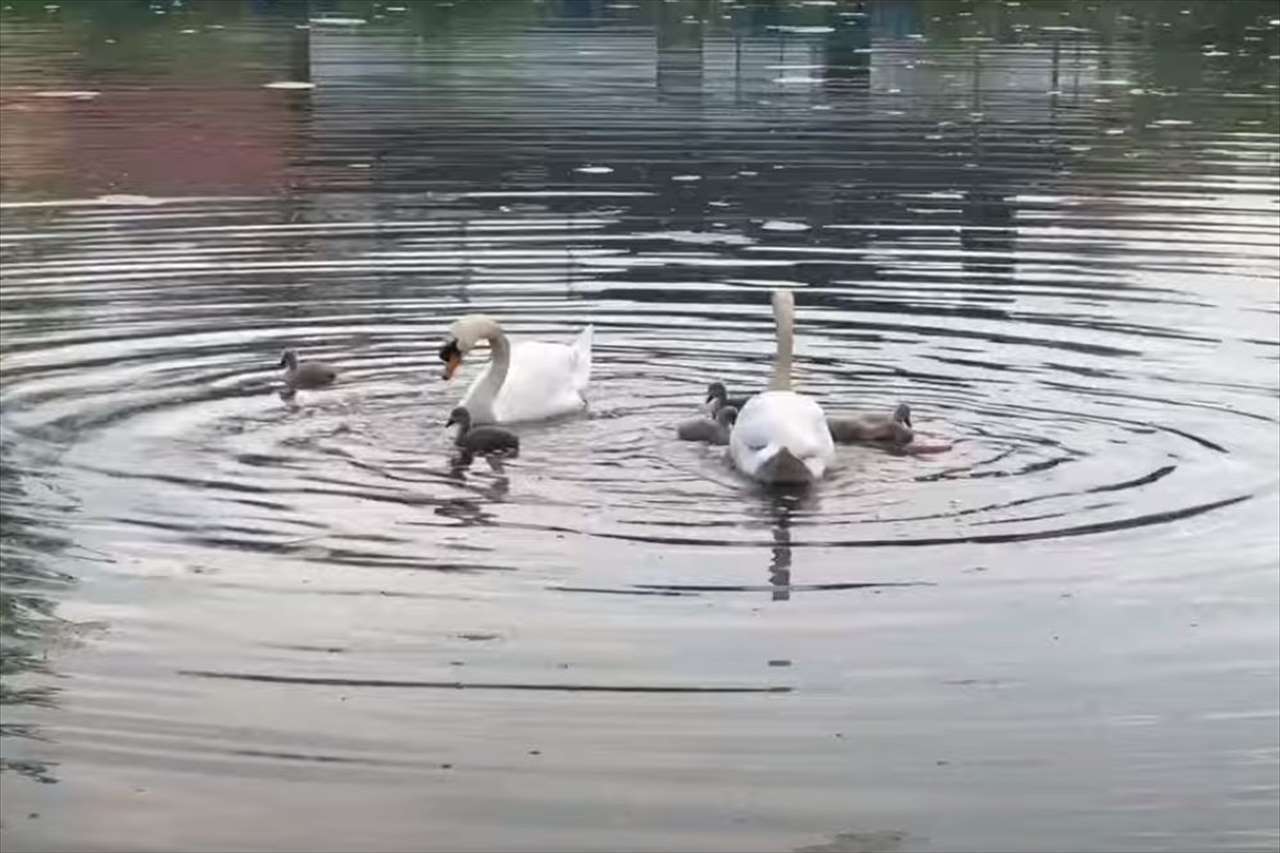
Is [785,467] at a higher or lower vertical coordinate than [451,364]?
lower

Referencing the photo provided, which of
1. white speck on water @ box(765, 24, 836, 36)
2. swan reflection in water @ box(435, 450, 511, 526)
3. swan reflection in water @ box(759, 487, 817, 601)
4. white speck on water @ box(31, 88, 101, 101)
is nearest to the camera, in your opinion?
swan reflection in water @ box(759, 487, 817, 601)

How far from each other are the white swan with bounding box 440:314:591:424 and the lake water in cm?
29

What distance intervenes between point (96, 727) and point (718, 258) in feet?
40.9

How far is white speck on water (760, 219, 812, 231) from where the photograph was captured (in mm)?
23514

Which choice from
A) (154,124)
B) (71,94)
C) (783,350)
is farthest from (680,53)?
(783,350)

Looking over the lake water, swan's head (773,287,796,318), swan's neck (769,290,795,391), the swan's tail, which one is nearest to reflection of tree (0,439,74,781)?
the lake water

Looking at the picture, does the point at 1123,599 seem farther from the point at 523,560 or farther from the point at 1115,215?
the point at 1115,215

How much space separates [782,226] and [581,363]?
830 cm

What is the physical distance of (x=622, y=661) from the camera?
10.4 metres

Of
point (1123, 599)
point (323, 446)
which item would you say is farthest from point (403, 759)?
point (323, 446)

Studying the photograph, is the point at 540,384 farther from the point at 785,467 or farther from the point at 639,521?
the point at 639,521

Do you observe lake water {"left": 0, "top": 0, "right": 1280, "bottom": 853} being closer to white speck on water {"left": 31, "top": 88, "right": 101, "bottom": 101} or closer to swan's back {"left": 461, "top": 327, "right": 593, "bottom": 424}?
swan's back {"left": 461, "top": 327, "right": 593, "bottom": 424}

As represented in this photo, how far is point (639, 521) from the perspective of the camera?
492 inches

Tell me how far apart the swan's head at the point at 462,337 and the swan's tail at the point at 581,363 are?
1.93 ft
